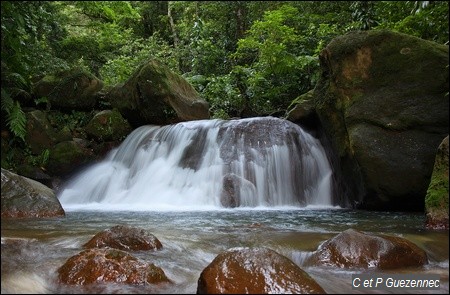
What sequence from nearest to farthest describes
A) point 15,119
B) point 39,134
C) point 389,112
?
point 389,112 → point 15,119 → point 39,134

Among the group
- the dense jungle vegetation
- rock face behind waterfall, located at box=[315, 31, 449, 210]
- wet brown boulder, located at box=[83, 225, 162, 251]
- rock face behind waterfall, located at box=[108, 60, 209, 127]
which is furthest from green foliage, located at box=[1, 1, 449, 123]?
wet brown boulder, located at box=[83, 225, 162, 251]

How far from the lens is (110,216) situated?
6.83m

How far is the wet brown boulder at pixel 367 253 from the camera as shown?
11.5 ft

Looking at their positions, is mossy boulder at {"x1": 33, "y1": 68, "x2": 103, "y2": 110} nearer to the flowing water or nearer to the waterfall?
the flowing water

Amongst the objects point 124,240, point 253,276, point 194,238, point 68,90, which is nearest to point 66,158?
point 68,90

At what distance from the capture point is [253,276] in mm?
2660

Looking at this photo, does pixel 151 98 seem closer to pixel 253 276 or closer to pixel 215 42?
pixel 215 42

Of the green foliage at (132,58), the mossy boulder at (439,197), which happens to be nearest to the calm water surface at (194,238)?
the mossy boulder at (439,197)

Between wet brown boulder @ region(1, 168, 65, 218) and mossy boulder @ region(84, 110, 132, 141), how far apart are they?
4.83m

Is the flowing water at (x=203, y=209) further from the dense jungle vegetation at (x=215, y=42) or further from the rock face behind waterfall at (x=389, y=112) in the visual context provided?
the dense jungle vegetation at (x=215, y=42)

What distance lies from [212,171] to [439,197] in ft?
16.3

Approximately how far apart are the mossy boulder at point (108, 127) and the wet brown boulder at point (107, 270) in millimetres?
8458

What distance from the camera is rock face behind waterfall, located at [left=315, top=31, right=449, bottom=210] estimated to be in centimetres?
677

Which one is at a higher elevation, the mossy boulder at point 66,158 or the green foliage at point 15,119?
the green foliage at point 15,119
